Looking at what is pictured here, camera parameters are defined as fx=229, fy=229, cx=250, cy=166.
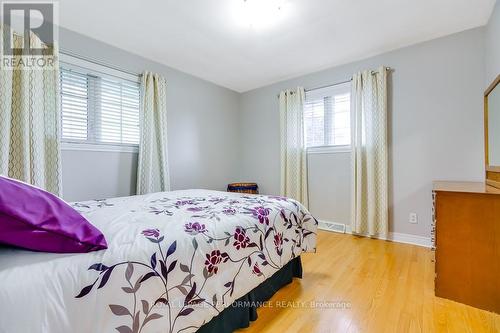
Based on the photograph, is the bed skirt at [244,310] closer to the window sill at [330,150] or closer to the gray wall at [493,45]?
the window sill at [330,150]

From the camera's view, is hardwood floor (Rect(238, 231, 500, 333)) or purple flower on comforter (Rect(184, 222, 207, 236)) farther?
hardwood floor (Rect(238, 231, 500, 333))

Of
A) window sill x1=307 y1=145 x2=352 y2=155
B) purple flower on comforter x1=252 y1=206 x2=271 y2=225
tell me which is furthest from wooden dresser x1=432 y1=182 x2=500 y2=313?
window sill x1=307 y1=145 x2=352 y2=155

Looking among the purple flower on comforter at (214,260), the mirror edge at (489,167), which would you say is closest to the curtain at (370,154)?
the mirror edge at (489,167)

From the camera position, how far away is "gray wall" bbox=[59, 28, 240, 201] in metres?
2.50

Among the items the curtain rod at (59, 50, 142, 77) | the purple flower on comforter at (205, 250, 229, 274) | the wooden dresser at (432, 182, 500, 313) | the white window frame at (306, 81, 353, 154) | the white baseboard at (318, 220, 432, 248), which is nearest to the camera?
the purple flower on comforter at (205, 250, 229, 274)

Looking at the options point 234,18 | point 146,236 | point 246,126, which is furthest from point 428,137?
point 146,236

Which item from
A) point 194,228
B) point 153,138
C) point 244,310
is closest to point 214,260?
point 194,228

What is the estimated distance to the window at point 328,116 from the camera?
128 inches

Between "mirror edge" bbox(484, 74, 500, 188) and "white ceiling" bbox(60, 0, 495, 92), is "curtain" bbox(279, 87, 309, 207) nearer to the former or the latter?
"white ceiling" bbox(60, 0, 495, 92)

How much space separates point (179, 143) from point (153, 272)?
107 inches

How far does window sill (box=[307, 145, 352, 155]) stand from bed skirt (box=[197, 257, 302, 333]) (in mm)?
2018

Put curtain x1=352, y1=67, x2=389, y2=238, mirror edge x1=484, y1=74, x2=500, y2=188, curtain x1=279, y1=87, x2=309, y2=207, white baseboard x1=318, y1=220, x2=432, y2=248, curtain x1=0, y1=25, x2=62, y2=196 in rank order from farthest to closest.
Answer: curtain x1=279, y1=87, x2=309, y2=207 < curtain x1=352, y1=67, x2=389, y2=238 < white baseboard x1=318, y1=220, x2=432, y2=248 < curtain x1=0, y1=25, x2=62, y2=196 < mirror edge x1=484, y1=74, x2=500, y2=188

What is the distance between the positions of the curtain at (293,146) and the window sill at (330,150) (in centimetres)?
12

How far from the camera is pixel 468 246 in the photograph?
1597 millimetres
